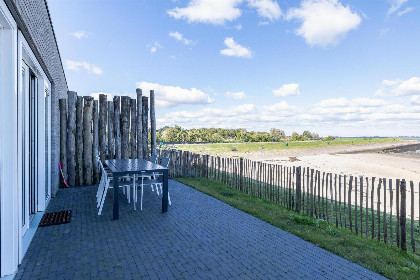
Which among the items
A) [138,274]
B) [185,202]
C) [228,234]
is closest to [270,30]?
[185,202]

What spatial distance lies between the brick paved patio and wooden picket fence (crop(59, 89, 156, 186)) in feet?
9.82

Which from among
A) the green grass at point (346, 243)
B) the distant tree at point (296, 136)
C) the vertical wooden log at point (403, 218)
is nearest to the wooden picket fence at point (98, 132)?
the green grass at point (346, 243)

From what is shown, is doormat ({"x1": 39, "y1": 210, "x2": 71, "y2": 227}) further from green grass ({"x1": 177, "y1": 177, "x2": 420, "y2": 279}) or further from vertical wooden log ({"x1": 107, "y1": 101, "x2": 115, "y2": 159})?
green grass ({"x1": 177, "y1": 177, "x2": 420, "y2": 279})

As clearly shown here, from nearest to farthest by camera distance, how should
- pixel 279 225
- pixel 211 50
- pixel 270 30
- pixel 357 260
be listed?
pixel 357 260, pixel 279 225, pixel 270 30, pixel 211 50

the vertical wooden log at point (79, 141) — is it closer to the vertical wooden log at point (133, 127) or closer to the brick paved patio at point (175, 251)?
the vertical wooden log at point (133, 127)

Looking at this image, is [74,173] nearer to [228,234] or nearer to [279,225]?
[228,234]

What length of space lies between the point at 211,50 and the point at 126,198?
58.6 ft

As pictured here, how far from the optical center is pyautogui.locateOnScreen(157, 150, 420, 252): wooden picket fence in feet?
12.3

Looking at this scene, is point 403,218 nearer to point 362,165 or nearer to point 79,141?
point 79,141

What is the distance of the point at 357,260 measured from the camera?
3025 millimetres

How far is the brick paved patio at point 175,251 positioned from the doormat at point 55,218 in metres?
0.17

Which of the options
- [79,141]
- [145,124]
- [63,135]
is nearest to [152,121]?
[145,124]

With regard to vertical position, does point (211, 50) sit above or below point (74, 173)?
above

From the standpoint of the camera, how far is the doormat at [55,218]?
4180 millimetres
